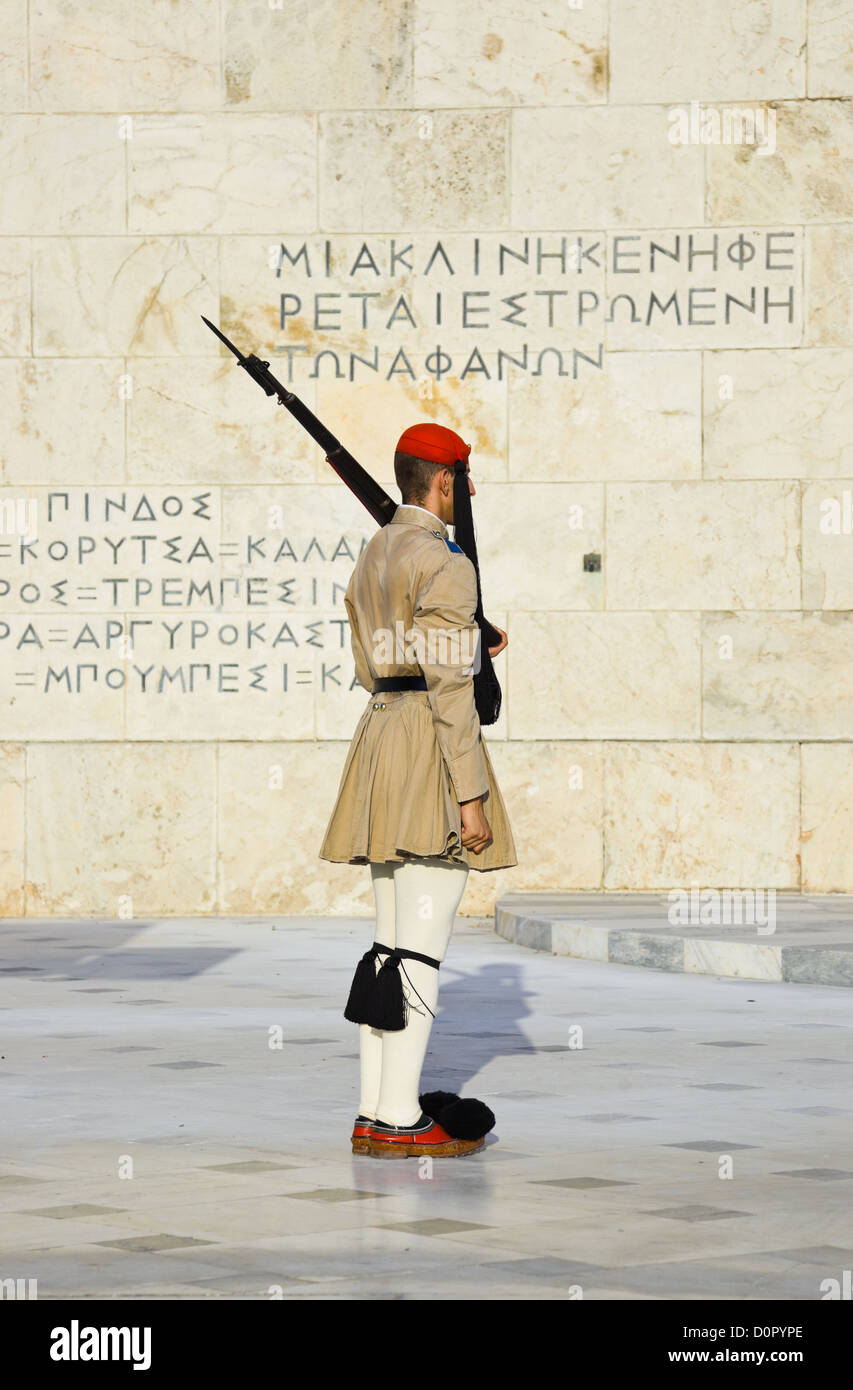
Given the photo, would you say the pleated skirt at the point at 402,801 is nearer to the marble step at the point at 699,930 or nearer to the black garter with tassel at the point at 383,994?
the black garter with tassel at the point at 383,994

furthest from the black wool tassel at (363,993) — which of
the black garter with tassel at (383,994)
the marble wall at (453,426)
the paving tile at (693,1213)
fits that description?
the marble wall at (453,426)

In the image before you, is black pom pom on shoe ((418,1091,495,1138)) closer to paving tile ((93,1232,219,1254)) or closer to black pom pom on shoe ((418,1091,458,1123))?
black pom pom on shoe ((418,1091,458,1123))

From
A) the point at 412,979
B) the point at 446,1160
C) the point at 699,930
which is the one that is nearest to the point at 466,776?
the point at 412,979

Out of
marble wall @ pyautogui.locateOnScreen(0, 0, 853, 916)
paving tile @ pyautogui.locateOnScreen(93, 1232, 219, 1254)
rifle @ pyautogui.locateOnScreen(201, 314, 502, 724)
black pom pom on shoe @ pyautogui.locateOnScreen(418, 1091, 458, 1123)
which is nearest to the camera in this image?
paving tile @ pyautogui.locateOnScreen(93, 1232, 219, 1254)

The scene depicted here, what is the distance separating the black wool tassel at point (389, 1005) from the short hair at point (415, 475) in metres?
1.41

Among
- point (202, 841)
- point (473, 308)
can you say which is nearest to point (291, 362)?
point (473, 308)

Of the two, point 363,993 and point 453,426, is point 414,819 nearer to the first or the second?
point 363,993

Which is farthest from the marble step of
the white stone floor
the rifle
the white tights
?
the white tights

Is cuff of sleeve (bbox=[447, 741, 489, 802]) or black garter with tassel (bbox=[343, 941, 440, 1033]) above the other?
cuff of sleeve (bbox=[447, 741, 489, 802])

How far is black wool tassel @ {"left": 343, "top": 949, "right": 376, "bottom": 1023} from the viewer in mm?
6215

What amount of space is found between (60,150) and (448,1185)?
10777 millimetres

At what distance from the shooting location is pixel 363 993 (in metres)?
6.25
